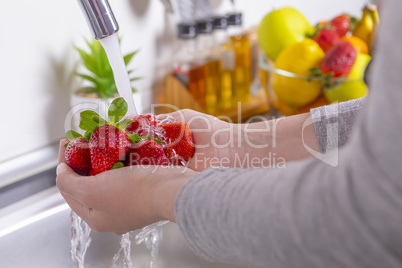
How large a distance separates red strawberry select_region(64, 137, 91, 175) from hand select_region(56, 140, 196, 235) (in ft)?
0.11

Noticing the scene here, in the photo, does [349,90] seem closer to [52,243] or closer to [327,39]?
[327,39]

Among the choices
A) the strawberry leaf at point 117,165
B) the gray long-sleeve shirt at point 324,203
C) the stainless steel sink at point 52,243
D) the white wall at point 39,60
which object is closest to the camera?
the gray long-sleeve shirt at point 324,203

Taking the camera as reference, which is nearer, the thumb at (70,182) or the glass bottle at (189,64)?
the thumb at (70,182)

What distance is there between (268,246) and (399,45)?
20 centimetres

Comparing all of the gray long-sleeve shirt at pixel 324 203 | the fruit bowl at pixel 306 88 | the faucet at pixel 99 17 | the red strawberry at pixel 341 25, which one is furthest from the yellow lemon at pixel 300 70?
the gray long-sleeve shirt at pixel 324 203

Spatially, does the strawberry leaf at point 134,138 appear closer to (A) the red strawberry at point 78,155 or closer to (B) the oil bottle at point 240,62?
(A) the red strawberry at point 78,155

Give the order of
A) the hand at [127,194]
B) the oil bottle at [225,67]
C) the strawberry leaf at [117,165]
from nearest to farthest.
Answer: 1. the hand at [127,194]
2. the strawberry leaf at [117,165]
3. the oil bottle at [225,67]

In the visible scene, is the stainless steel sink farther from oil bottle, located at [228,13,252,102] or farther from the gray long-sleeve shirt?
oil bottle, located at [228,13,252,102]

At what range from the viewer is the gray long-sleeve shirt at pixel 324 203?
34 centimetres

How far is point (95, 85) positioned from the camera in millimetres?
1002

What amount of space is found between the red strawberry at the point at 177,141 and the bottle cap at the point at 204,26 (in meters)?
0.50

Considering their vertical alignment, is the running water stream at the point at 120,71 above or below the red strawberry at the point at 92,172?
above

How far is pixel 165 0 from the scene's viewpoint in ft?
3.71

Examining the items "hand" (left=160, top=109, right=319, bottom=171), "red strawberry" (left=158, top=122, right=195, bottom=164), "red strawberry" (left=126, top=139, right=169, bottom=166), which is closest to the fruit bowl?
"hand" (left=160, top=109, right=319, bottom=171)
